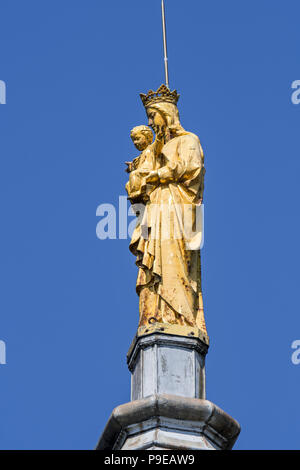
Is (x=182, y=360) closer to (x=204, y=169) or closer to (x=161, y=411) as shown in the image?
(x=161, y=411)

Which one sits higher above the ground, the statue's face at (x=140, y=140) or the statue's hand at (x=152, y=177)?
the statue's face at (x=140, y=140)

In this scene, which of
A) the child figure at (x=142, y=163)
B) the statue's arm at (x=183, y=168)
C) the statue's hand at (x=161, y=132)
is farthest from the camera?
the statue's hand at (x=161, y=132)

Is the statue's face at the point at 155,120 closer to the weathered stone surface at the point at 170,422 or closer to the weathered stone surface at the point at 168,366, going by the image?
the weathered stone surface at the point at 168,366

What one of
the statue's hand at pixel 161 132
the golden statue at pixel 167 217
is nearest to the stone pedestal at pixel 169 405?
the golden statue at pixel 167 217

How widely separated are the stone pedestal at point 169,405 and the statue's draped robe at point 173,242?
1.41ft

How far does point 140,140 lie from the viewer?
25.4 meters

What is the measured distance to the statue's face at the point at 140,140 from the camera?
25.4 metres

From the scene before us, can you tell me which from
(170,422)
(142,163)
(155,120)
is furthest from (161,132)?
(170,422)

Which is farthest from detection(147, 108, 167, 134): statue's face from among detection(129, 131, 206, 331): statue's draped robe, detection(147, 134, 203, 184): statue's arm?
detection(147, 134, 203, 184): statue's arm

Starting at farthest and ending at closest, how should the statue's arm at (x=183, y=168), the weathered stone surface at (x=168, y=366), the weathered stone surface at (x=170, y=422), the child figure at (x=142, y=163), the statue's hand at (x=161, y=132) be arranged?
the statue's hand at (x=161, y=132), the child figure at (x=142, y=163), the statue's arm at (x=183, y=168), the weathered stone surface at (x=168, y=366), the weathered stone surface at (x=170, y=422)

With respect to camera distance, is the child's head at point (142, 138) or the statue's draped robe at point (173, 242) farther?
the child's head at point (142, 138)

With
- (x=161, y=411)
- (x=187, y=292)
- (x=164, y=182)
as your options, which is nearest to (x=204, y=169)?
(x=164, y=182)

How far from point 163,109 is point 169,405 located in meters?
5.49
